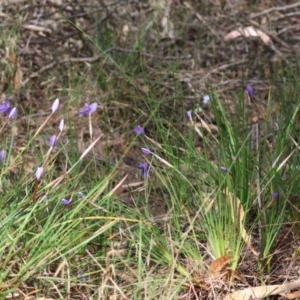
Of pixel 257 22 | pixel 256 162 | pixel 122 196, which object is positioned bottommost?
pixel 257 22

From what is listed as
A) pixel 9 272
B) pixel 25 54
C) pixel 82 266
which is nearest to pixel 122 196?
pixel 82 266

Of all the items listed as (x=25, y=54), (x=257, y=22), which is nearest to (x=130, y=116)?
(x=25, y=54)

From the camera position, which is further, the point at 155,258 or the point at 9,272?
the point at 155,258

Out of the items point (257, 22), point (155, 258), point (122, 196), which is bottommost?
point (257, 22)

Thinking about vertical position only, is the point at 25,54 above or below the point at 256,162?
below

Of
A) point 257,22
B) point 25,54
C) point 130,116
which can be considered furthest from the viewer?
point 257,22

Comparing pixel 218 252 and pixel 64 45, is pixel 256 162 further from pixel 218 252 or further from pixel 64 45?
pixel 64 45

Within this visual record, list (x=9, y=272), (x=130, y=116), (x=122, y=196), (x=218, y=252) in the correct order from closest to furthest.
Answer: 1. (x=9, y=272)
2. (x=218, y=252)
3. (x=122, y=196)
4. (x=130, y=116)

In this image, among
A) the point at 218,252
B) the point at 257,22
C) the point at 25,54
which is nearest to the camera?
the point at 218,252

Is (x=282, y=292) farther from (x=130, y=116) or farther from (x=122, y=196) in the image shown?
(x=130, y=116)
